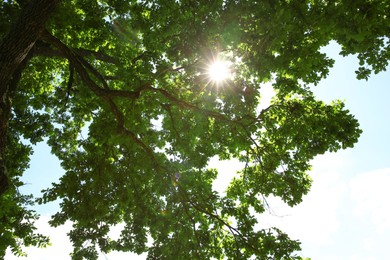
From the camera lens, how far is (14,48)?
5.40m

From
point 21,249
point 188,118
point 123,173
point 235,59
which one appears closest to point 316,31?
point 235,59

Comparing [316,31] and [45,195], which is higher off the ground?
[316,31]

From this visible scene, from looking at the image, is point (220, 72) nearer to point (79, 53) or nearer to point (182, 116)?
point (182, 116)

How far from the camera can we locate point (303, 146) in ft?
26.7

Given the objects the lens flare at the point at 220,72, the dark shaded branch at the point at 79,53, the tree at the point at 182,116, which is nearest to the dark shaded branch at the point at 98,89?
the tree at the point at 182,116

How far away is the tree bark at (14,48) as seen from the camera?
16.8 ft

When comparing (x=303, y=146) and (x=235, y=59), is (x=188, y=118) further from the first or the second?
(x=303, y=146)

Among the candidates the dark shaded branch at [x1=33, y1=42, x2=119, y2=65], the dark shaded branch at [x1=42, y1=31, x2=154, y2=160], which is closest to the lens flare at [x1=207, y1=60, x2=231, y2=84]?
the dark shaded branch at [x1=42, y1=31, x2=154, y2=160]

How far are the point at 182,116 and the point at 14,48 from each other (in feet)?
18.4

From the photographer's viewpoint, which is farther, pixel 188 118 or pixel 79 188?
pixel 188 118

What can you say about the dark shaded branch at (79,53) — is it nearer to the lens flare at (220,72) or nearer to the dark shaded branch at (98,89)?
the dark shaded branch at (98,89)

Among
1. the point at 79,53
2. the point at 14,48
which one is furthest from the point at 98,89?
the point at 79,53

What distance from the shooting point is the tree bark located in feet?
16.8

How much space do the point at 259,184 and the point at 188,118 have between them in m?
3.42
